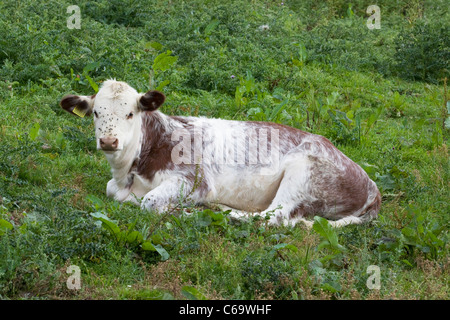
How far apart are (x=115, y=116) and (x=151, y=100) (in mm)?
502

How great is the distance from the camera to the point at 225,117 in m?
10.1

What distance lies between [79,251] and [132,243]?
1.63 feet

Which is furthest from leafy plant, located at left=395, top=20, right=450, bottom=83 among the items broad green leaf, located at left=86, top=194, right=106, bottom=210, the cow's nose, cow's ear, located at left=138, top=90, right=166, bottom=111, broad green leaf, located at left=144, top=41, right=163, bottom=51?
broad green leaf, located at left=86, top=194, right=106, bottom=210

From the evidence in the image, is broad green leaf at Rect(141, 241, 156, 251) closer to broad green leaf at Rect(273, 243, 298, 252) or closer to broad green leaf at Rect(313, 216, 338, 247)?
broad green leaf at Rect(273, 243, 298, 252)

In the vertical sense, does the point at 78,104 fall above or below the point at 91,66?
below

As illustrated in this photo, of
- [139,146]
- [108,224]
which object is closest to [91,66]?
[139,146]

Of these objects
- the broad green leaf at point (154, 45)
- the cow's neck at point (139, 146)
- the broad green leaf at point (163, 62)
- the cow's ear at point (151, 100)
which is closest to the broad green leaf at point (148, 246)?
the cow's neck at point (139, 146)

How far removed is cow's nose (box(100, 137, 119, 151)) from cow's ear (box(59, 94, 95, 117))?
3.00 feet

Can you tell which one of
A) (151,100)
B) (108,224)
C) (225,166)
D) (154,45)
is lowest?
(108,224)

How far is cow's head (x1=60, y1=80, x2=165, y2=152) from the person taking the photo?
23.6ft

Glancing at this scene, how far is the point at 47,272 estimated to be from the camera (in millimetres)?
5219

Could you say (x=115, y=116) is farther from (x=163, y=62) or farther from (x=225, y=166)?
(x=163, y=62)
